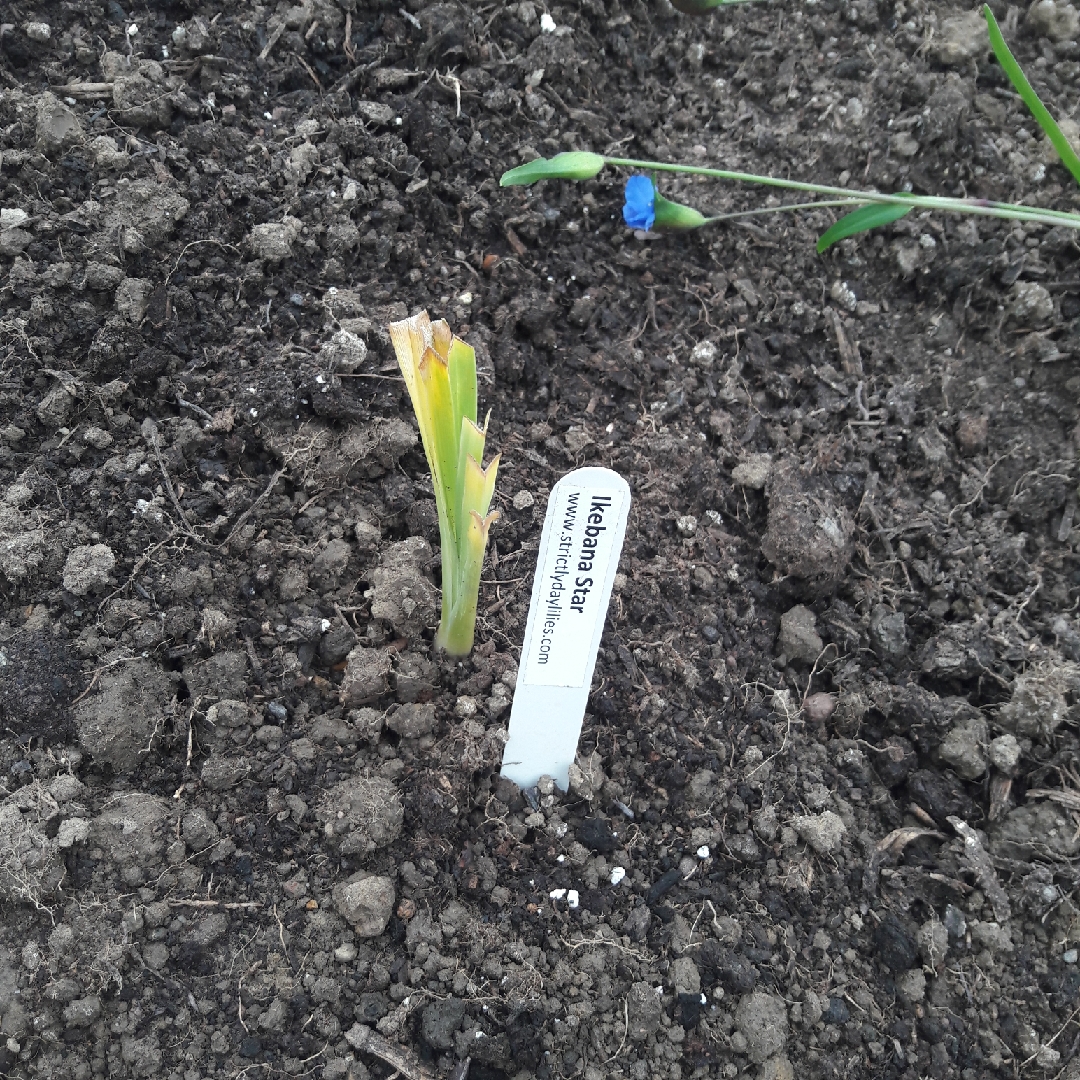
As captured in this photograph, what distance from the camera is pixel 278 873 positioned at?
3.21 feet

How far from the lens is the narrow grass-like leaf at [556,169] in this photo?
1.23 m

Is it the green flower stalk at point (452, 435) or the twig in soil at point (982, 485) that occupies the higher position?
the green flower stalk at point (452, 435)

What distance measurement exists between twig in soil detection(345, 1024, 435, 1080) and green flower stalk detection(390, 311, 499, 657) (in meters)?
0.48

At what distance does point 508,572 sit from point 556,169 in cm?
59

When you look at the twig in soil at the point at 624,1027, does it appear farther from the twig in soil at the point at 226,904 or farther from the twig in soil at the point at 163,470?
the twig in soil at the point at 163,470

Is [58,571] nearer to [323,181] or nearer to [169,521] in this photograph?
[169,521]

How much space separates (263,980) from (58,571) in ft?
1.79

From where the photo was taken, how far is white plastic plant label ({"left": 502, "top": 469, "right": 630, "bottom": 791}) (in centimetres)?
89

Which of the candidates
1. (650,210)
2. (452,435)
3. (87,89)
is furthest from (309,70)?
(452,435)

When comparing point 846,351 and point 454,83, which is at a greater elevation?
point 454,83

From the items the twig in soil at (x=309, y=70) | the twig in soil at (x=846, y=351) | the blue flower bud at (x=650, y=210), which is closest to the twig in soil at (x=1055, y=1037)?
the twig in soil at (x=846, y=351)

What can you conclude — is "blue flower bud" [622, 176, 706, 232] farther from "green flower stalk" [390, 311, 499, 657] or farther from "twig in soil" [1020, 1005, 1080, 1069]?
"twig in soil" [1020, 1005, 1080, 1069]

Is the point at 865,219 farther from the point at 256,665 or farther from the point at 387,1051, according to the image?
the point at 387,1051

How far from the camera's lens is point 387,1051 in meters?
0.90
